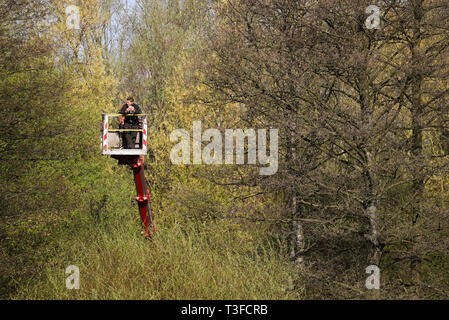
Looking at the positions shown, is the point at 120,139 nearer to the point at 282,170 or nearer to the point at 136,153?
the point at 136,153

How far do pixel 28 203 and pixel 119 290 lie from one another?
7.03 m

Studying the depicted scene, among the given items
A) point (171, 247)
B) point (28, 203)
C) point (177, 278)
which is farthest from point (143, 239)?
point (28, 203)

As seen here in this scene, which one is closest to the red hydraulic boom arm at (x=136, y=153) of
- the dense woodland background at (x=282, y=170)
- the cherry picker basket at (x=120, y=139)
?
the cherry picker basket at (x=120, y=139)

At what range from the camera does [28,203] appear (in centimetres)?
1390

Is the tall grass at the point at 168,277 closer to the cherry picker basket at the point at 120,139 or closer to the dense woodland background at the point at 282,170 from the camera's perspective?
the dense woodland background at the point at 282,170

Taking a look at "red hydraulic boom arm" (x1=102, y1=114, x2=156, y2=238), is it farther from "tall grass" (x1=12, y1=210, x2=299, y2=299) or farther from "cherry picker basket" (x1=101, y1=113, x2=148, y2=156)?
"tall grass" (x1=12, y1=210, x2=299, y2=299)

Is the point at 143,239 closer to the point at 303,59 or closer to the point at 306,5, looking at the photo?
the point at 303,59

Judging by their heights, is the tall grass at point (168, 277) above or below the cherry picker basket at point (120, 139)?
Answer: below

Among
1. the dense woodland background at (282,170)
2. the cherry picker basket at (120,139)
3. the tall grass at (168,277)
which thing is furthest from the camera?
the dense woodland background at (282,170)

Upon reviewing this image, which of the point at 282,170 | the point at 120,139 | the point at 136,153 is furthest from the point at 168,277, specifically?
the point at 282,170

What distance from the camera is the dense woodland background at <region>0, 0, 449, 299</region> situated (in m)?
9.59

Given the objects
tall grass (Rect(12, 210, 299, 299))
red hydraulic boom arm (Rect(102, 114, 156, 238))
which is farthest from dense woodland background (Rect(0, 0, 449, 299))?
red hydraulic boom arm (Rect(102, 114, 156, 238))

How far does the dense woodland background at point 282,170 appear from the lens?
959 cm

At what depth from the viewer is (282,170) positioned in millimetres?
12047
